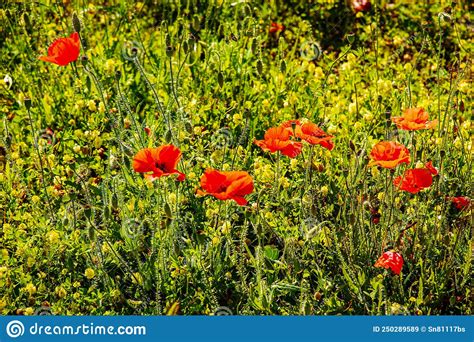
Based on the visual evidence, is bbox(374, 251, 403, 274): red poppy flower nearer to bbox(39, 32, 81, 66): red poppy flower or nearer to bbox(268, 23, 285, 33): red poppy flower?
bbox(39, 32, 81, 66): red poppy flower

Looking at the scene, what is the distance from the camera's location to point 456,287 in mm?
2381

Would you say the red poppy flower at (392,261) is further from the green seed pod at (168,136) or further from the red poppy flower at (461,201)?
the green seed pod at (168,136)

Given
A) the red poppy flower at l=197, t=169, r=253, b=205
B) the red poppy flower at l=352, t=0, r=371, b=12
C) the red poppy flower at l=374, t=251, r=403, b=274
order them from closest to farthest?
the red poppy flower at l=197, t=169, r=253, b=205
the red poppy flower at l=374, t=251, r=403, b=274
the red poppy flower at l=352, t=0, r=371, b=12

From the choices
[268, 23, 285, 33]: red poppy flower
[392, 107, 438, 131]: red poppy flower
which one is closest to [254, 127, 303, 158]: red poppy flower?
[392, 107, 438, 131]: red poppy flower

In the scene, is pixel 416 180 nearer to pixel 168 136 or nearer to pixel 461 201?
pixel 461 201

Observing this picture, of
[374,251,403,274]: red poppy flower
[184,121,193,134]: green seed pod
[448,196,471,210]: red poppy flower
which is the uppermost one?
[184,121,193,134]: green seed pod

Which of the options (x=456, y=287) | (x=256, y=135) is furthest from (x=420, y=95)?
(x=456, y=287)

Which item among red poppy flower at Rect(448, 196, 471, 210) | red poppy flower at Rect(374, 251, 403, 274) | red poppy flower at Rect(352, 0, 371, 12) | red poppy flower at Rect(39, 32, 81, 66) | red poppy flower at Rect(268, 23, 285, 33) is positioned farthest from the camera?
red poppy flower at Rect(352, 0, 371, 12)

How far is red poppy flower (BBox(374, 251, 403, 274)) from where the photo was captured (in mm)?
2182

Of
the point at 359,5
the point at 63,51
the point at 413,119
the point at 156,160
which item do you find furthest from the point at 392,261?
the point at 359,5

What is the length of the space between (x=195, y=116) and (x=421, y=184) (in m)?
1.10

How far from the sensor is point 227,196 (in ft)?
6.66

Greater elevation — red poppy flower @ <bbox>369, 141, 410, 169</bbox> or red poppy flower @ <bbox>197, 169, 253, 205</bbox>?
red poppy flower @ <bbox>369, 141, 410, 169</bbox>

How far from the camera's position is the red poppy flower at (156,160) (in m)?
2.09
